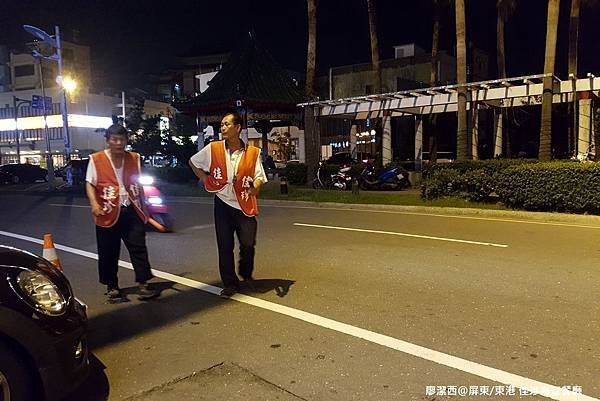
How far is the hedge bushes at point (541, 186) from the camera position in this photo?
11016 millimetres

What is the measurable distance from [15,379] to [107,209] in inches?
105

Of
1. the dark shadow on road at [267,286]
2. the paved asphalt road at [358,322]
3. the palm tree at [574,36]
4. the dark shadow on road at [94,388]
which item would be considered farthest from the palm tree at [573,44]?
the dark shadow on road at [94,388]

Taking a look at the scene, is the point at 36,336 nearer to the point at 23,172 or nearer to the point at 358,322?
the point at 358,322

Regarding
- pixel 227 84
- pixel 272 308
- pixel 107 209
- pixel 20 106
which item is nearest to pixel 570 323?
pixel 272 308

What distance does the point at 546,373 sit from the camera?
354cm

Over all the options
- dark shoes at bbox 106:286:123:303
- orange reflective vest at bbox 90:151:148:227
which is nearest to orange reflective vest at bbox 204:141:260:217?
orange reflective vest at bbox 90:151:148:227

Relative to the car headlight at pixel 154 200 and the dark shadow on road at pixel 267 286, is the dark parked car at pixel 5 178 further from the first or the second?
the dark shadow on road at pixel 267 286

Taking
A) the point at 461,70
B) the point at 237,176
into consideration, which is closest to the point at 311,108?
the point at 461,70

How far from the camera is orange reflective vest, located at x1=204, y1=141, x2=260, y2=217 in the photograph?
5246 mm

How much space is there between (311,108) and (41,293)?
792 inches

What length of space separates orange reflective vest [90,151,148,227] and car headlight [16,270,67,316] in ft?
7.04

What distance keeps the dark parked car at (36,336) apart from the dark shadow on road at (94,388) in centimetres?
29

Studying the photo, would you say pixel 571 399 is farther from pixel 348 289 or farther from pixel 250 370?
pixel 348 289

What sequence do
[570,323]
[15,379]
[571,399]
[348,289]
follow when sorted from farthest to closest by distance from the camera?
[348,289] → [570,323] → [571,399] → [15,379]
